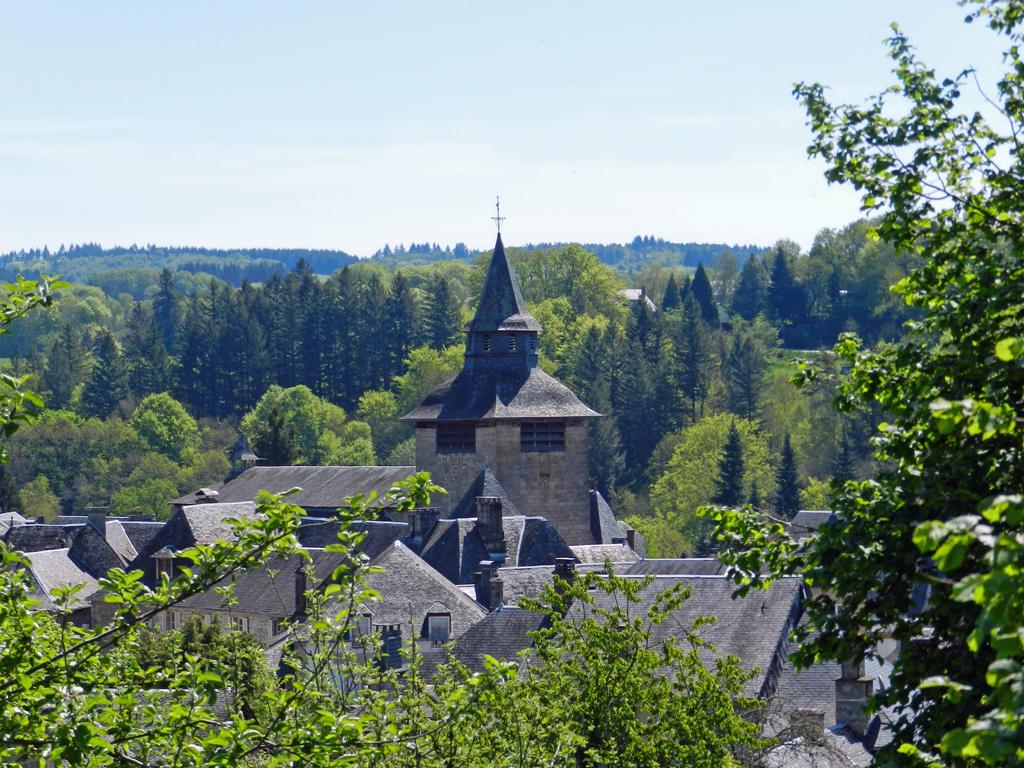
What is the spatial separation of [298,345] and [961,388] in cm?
12457

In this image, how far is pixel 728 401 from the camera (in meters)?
113

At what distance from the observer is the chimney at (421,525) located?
198 ft

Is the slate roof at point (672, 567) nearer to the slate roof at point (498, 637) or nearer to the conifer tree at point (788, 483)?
the slate roof at point (498, 637)

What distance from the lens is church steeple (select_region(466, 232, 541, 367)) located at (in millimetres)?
69250

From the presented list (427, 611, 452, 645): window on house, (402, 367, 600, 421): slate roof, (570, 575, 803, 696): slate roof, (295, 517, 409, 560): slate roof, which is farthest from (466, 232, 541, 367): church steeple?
(570, 575, 803, 696): slate roof

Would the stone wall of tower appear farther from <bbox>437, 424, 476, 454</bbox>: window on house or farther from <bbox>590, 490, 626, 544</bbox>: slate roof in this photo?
<bbox>590, 490, 626, 544</bbox>: slate roof

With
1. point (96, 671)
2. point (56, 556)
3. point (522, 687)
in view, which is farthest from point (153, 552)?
point (96, 671)

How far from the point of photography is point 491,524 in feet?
196

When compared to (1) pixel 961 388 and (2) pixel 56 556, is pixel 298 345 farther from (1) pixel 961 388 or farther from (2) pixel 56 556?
(1) pixel 961 388

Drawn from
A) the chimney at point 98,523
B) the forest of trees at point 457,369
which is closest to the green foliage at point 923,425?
the chimney at point 98,523

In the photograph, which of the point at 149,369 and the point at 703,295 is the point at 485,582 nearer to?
the point at 149,369

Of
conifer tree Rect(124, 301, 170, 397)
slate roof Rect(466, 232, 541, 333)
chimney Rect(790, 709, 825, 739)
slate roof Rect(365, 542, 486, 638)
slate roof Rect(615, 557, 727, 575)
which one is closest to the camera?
chimney Rect(790, 709, 825, 739)

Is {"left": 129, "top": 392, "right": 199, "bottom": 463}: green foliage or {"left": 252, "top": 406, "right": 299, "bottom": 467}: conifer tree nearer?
{"left": 252, "top": 406, "right": 299, "bottom": 467}: conifer tree

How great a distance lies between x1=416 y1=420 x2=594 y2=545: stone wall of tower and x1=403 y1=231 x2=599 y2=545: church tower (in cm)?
4
